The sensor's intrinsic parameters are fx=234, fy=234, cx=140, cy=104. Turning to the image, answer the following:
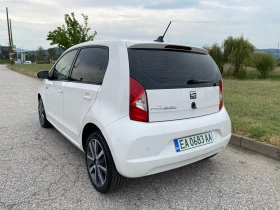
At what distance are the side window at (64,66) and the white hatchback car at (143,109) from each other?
1.57 feet

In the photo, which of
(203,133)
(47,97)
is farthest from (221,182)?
(47,97)

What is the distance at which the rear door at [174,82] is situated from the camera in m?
2.25

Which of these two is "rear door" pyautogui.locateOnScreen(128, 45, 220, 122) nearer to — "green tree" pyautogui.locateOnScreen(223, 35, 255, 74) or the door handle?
the door handle

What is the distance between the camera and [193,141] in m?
2.44

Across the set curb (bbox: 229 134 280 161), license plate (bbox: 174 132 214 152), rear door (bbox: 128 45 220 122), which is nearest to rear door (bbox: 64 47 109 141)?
rear door (bbox: 128 45 220 122)

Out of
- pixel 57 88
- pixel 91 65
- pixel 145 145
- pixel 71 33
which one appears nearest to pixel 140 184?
pixel 145 145

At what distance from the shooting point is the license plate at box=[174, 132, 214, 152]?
7.66 ft

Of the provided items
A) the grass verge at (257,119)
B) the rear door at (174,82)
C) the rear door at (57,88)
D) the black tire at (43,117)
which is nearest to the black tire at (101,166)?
the rear door at (174,82)

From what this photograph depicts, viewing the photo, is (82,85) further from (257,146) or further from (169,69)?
(257,146)

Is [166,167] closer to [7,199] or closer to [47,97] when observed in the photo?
[7,199]

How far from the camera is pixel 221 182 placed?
2807 mm

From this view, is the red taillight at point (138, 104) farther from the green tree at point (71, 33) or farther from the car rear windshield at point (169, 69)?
the green tree at point (71, 33)

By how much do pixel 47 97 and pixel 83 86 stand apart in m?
1.67

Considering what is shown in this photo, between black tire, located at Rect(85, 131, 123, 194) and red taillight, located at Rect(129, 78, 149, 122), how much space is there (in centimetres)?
48
